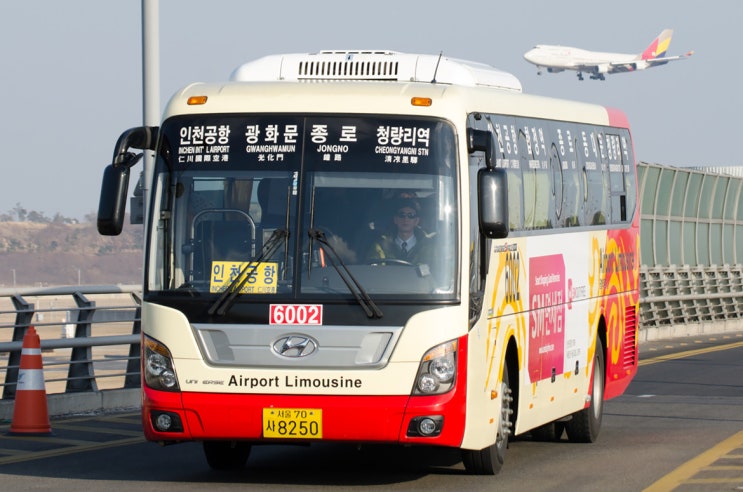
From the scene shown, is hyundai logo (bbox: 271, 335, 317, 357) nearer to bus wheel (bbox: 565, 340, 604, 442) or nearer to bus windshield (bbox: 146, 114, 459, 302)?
bus windshield (bbox: 146, 114, 459, 302)

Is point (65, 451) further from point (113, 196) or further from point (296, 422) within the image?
point (296, 422)

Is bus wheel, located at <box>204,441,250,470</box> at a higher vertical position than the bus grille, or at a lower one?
lower

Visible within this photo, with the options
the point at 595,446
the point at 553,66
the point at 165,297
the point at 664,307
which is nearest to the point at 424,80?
the point at 165,297

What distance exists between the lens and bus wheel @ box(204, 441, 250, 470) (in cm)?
1184

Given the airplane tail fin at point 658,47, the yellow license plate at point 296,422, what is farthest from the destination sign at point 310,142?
the airplane tail fin at point 658,47

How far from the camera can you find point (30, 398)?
14.2m

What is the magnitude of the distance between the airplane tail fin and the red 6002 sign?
143 m

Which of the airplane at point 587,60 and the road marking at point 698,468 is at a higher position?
the airplane at point 587,60

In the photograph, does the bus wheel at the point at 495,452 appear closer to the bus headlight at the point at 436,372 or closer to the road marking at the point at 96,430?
the bus headlight at the point at 436,372

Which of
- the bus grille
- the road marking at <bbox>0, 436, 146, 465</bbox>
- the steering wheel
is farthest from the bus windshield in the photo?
the bus grille

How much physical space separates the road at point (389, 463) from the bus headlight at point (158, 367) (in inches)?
28.7

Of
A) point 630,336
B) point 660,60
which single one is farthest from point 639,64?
point 630,336

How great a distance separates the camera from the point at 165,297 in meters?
10.7

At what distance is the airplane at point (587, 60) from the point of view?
138500mm
